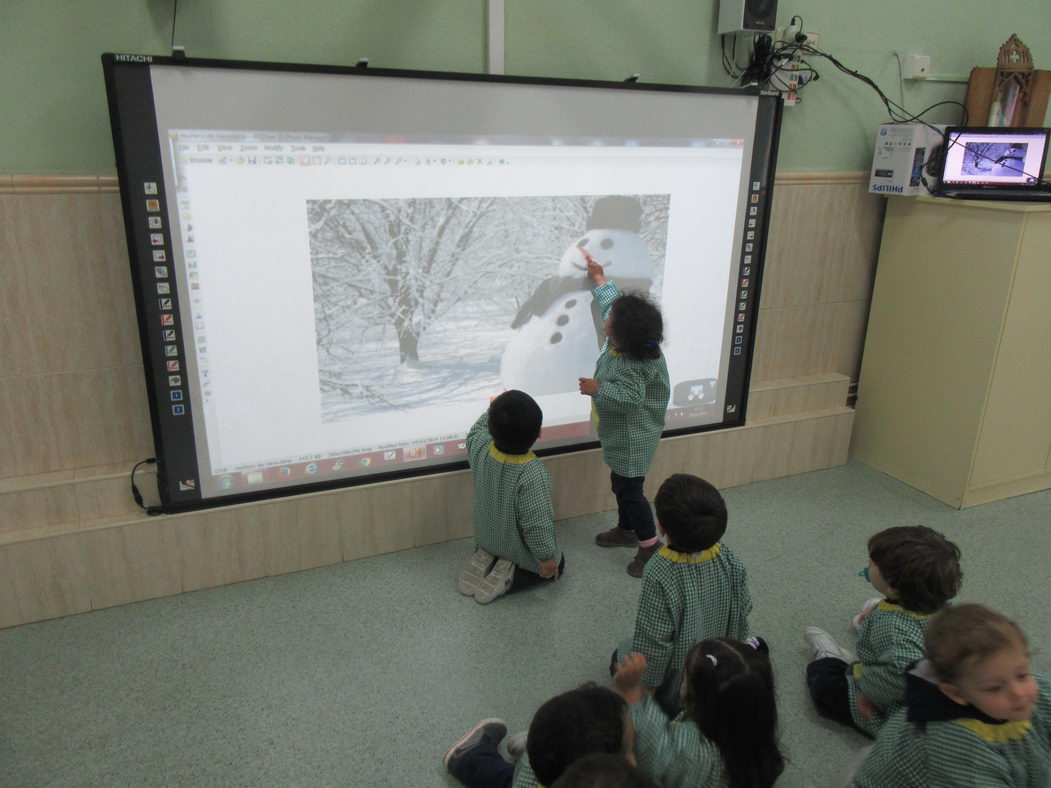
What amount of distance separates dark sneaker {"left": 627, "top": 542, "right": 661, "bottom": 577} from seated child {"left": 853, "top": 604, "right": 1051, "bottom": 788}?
4.00 feet

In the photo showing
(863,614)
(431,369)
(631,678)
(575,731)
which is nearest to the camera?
(575,731)

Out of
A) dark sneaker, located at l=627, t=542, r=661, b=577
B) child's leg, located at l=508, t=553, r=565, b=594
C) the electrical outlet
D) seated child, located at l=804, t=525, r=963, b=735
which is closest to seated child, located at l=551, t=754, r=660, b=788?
seated child, located at l=804, t=525, r=963, b=735

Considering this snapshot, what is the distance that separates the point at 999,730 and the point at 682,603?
0.68 meters

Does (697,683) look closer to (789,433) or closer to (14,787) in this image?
(14,787)

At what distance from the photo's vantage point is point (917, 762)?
1510mm

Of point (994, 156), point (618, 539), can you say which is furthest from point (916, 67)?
point (618, 539)

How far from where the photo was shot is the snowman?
2.76 metres

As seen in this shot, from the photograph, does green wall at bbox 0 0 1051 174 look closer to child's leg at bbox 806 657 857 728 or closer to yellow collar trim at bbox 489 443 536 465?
yellow collar trim at bbox 489 443 536 465

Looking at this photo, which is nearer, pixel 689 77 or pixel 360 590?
pixel 360 590

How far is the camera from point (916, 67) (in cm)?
327

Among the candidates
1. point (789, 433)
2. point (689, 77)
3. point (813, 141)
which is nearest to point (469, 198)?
point (689, 77)

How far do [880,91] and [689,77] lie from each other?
984 millimetres

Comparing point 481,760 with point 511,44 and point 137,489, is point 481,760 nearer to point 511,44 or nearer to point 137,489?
point 137,489

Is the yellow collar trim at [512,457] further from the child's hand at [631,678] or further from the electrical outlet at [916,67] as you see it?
the electrical outlet at [916,67]
